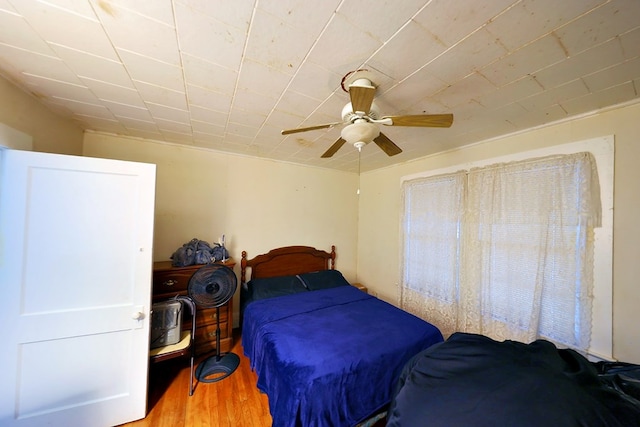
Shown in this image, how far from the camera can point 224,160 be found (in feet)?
9.96

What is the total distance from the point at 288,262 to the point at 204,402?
1865 millimetres

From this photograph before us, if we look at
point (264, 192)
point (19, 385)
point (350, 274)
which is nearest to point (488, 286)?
point (350, 274)

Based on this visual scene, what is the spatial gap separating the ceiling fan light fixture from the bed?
61.2 inches

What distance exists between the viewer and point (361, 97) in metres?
1.21

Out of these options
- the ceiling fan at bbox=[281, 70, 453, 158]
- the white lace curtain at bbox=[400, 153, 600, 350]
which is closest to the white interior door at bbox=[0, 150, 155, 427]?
the ceiling fan at bbox=[281, 70, 453, 158]

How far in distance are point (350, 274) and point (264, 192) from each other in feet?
7.25

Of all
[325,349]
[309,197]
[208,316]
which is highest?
[309,197]

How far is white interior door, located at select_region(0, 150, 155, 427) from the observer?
4.57ft

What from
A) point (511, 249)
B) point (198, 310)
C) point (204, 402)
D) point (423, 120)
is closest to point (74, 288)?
→ point (198, 310)

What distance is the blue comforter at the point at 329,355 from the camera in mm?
1371

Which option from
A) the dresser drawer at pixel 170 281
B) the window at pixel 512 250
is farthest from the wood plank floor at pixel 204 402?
the window at pixel 512 250

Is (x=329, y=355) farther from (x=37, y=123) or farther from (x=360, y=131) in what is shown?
(x=37, y=123)

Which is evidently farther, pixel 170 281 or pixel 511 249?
pixel 170 281

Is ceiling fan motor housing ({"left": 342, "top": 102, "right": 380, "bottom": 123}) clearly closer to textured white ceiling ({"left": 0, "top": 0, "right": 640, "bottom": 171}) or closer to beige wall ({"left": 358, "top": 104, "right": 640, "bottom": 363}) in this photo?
textured white ceiling ({"left": 0, "top": 0, "right": 640, "bottom": 171})
